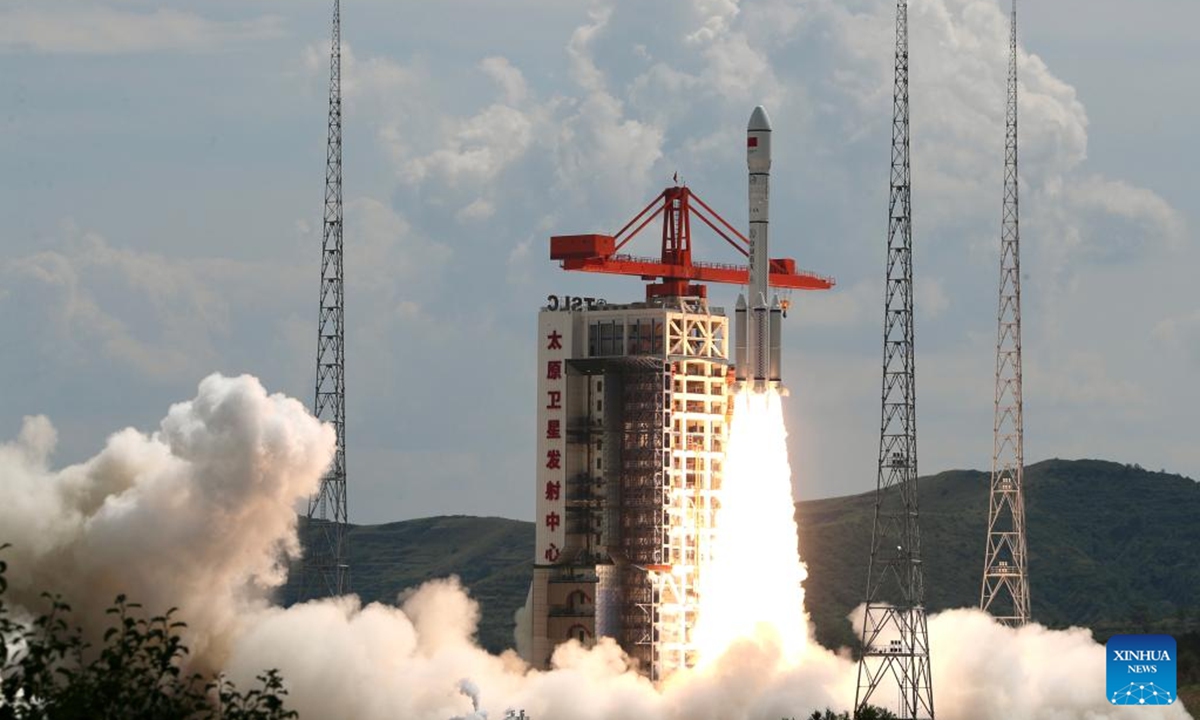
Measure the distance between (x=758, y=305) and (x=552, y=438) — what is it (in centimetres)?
1329

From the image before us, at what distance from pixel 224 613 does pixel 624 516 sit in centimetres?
2808

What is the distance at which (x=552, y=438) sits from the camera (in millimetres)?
132750

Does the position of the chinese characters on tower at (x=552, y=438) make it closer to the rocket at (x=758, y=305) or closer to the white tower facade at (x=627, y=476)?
the white tower facade at (x=627, y=476)

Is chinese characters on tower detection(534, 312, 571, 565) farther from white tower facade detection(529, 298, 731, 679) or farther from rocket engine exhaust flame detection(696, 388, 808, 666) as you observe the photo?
rocket engine exhaust flame detection(696, 388, 808, 666)

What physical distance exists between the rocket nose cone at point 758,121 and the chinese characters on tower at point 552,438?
560 inches

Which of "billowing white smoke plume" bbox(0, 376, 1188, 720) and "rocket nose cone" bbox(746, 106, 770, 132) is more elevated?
"rocket nose cone" bbox(746, 106, 770, 132)

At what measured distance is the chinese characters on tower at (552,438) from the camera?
132 metres

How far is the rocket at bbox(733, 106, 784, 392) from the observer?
129 metres

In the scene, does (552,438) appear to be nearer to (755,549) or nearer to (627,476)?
(627,476)

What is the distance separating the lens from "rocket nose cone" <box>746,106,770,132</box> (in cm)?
12925

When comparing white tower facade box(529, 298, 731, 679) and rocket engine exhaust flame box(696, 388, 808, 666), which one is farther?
white tower facade box(529, 298, 731, 679)

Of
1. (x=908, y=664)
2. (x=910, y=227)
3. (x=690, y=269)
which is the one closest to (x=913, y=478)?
(x=910, y=227)

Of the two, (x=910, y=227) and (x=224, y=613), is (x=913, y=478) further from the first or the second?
(x=224, y=613)

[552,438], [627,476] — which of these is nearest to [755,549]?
[627,476]
